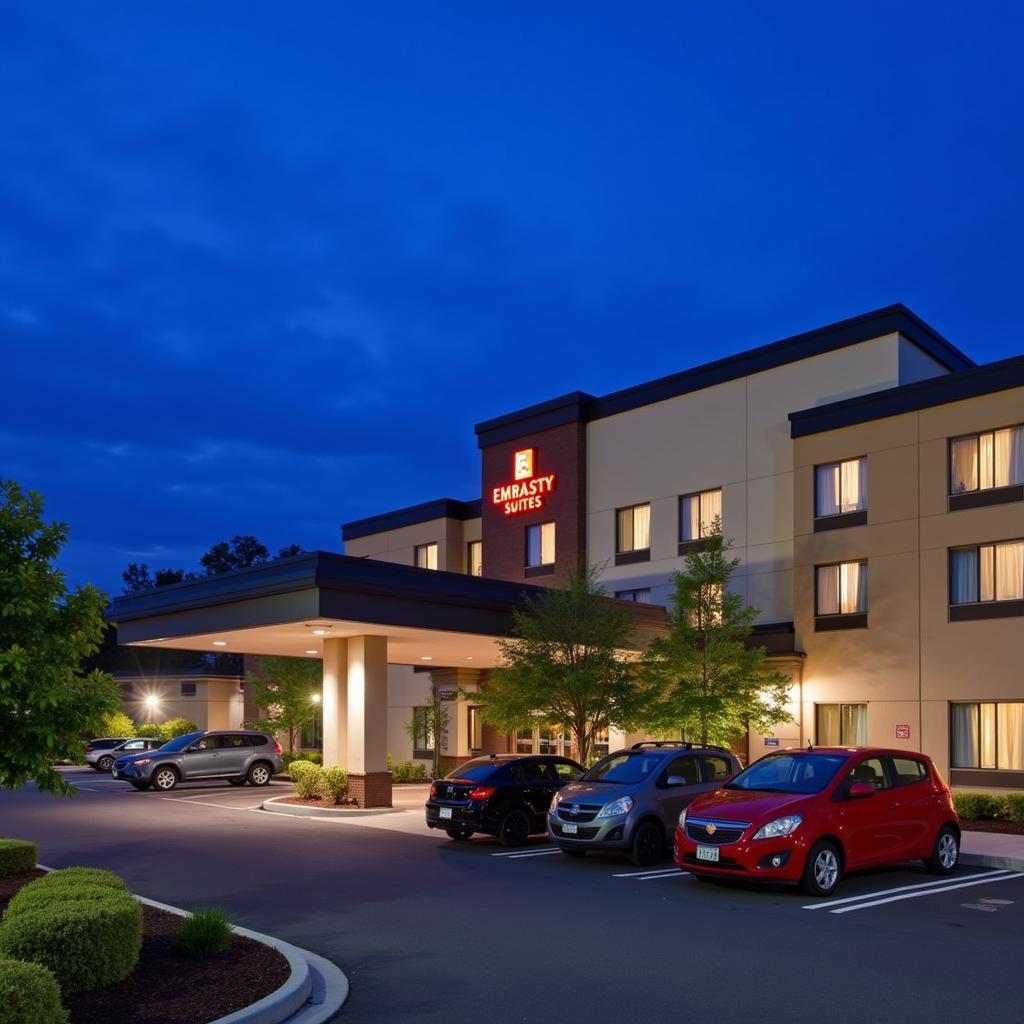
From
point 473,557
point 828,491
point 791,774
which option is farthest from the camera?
point 473,557

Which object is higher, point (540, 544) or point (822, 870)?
→ point (540, 544)

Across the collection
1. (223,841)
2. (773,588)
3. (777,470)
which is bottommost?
(223,841)

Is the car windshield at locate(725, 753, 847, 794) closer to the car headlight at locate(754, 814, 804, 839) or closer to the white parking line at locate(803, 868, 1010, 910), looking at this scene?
the car headlight at locate(754, 814, 804, 839)

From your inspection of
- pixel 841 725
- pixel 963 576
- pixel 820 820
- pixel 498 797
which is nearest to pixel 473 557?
pixel 841 725

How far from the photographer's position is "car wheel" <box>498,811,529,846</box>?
1908 cm

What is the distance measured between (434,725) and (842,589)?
14.6m

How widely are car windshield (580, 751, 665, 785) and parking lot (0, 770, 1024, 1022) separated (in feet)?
3.99

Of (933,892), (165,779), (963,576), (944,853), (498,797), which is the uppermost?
(963,576)

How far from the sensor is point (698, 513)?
105 ft

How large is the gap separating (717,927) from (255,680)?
36.2 m

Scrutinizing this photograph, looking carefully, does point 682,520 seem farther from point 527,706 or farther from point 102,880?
point 102,880

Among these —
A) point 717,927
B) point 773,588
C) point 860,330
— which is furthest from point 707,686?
point 717,927

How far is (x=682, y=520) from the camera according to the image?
107 ft

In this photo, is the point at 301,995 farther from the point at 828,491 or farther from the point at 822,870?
the point at 828,491
